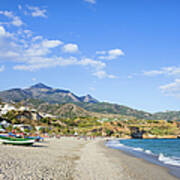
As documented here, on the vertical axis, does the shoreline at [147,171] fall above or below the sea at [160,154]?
above

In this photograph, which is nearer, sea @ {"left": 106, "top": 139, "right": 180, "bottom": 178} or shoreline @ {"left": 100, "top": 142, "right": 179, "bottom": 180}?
shoreline @ {"left": 100, "top": 142, "right": 179, "bottom": 180}

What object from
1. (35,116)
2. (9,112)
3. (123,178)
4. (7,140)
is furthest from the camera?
(35,116)

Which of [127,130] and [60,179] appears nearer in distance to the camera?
[60,179]

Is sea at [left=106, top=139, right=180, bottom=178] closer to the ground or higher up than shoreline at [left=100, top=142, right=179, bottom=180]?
closer to the ground

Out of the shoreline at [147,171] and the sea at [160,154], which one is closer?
the shoreline at [147,171]

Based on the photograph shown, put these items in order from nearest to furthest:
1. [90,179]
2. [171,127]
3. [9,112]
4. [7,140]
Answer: [90,179], [7,140], [9,112], [171,127]

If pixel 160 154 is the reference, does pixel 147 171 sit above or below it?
above

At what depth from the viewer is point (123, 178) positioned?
1479cm

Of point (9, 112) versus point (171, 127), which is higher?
point (9, 112)

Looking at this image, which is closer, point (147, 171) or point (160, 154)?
point (147, 171)

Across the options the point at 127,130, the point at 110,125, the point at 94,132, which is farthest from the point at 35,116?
the point at 127,130

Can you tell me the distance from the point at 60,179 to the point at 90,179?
208 centimetres

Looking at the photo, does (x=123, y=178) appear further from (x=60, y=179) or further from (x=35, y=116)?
(x=35, y=116)

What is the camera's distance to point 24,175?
39.5ft
